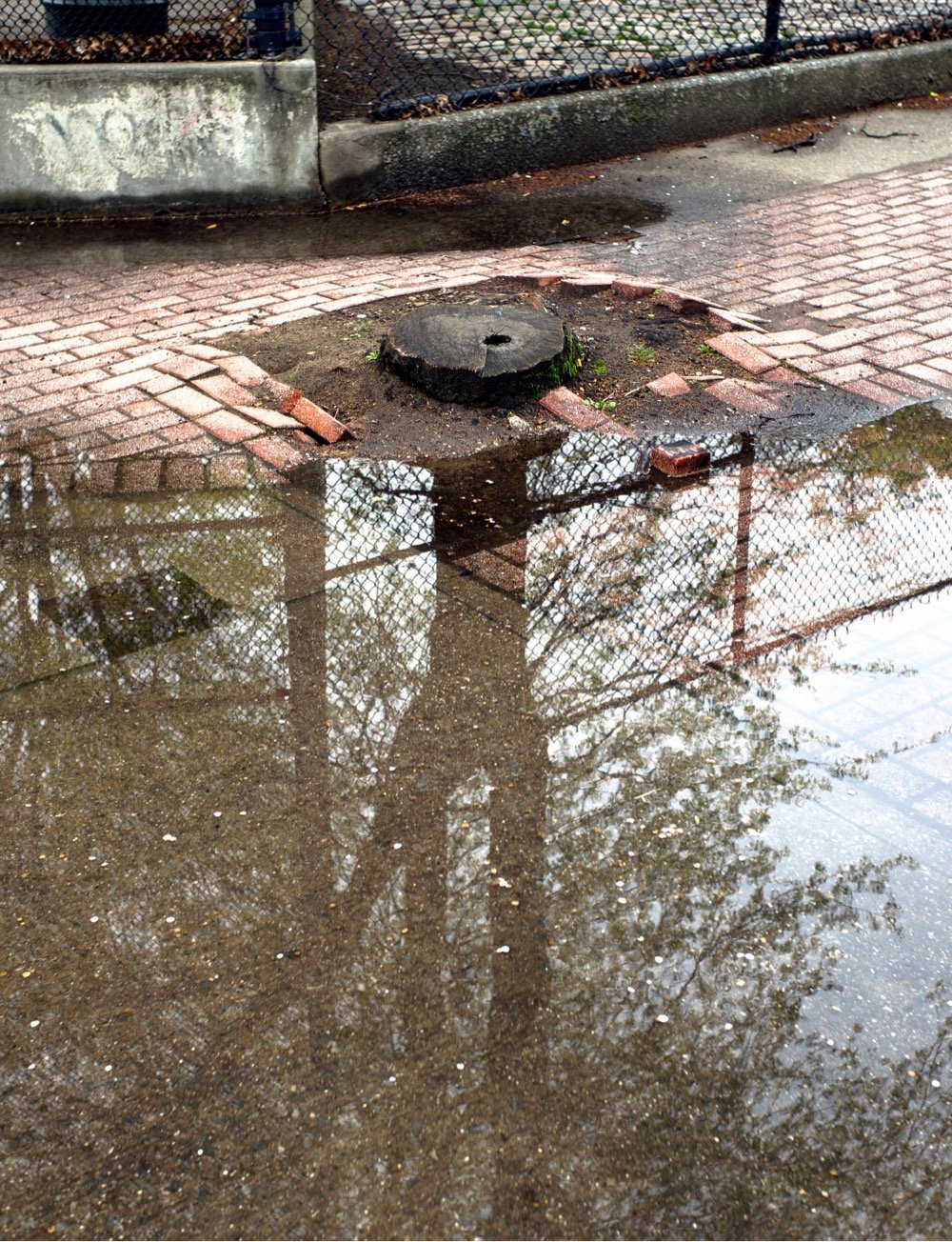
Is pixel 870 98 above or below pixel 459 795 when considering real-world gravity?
above

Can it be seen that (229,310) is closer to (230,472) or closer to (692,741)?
(230,472)

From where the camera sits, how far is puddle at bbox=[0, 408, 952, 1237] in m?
2.40

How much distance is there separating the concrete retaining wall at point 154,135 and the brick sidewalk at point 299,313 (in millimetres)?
892

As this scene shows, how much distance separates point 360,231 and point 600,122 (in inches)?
81.0

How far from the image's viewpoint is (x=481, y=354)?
5398 millimetres

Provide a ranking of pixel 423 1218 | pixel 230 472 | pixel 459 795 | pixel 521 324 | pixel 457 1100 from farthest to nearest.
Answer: pixel 521 324 < pixel 230 472 < pixel 459 795 < pixel 457 1100 < pixel 423 1218

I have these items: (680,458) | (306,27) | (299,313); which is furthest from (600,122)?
(680,458)

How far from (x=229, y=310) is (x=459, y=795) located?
3.79m

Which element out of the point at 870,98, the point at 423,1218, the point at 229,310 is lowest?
the point at 423,1218

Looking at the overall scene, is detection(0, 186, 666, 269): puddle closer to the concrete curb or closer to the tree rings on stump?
the concrete curb

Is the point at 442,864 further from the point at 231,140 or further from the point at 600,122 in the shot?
the point at 600,122

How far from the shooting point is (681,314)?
627cm

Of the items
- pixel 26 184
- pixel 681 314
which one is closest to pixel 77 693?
pixel 681 314

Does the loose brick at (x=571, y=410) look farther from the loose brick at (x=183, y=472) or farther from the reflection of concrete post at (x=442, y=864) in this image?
the loose brick at (x=183, y=472)
